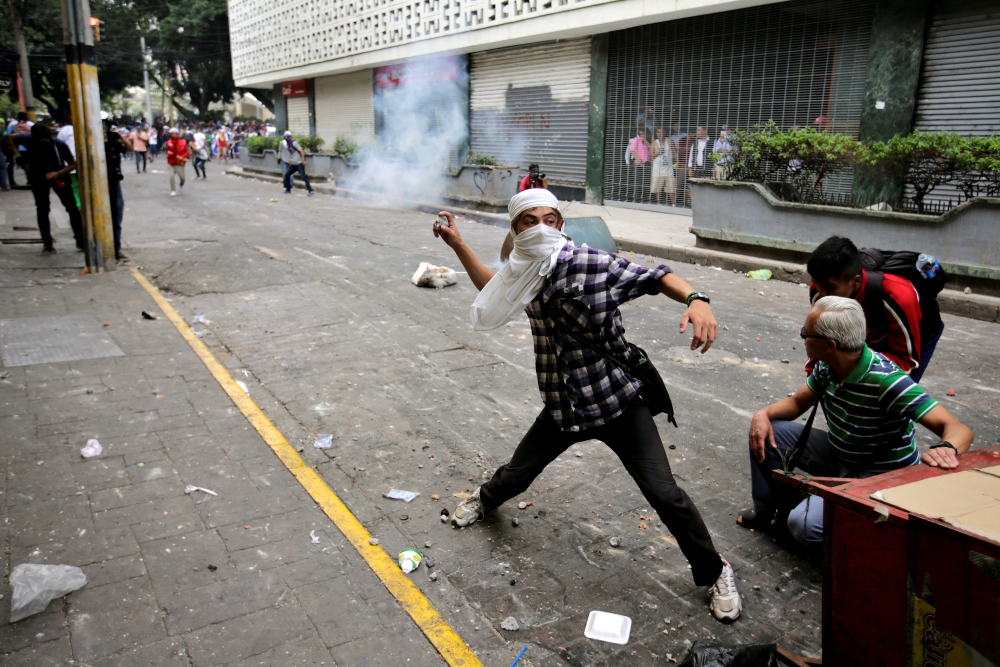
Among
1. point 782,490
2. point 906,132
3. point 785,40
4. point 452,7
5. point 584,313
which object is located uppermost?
point 452,7

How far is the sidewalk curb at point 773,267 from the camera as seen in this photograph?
777cm

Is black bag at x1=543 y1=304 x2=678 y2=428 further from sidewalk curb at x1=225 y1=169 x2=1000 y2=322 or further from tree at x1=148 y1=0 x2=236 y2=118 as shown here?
tree at x1=148 y1=0 x2=236 y2=118

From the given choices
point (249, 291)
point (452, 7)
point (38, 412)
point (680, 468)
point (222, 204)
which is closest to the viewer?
point (680, 468)

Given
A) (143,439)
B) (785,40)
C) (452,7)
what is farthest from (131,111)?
(143,439)

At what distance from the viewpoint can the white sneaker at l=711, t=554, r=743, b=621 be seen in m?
2.84

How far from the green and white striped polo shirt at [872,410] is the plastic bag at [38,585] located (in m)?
3.17

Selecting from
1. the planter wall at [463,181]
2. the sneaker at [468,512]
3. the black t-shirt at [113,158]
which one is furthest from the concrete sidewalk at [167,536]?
the planter wall at [463,181]

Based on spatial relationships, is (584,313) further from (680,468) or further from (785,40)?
(785,40)

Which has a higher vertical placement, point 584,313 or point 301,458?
point 584,313

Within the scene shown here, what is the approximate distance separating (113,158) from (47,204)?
1495 mm

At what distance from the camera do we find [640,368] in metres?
2.88

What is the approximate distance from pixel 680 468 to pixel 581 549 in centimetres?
→ 108

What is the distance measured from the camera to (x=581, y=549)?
3359 millimetres

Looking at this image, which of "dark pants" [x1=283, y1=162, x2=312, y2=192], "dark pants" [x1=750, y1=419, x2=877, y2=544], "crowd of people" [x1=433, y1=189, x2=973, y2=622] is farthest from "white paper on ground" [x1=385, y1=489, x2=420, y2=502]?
"dark pants" [x1=283, y1=162, x2=312, y2=192]
